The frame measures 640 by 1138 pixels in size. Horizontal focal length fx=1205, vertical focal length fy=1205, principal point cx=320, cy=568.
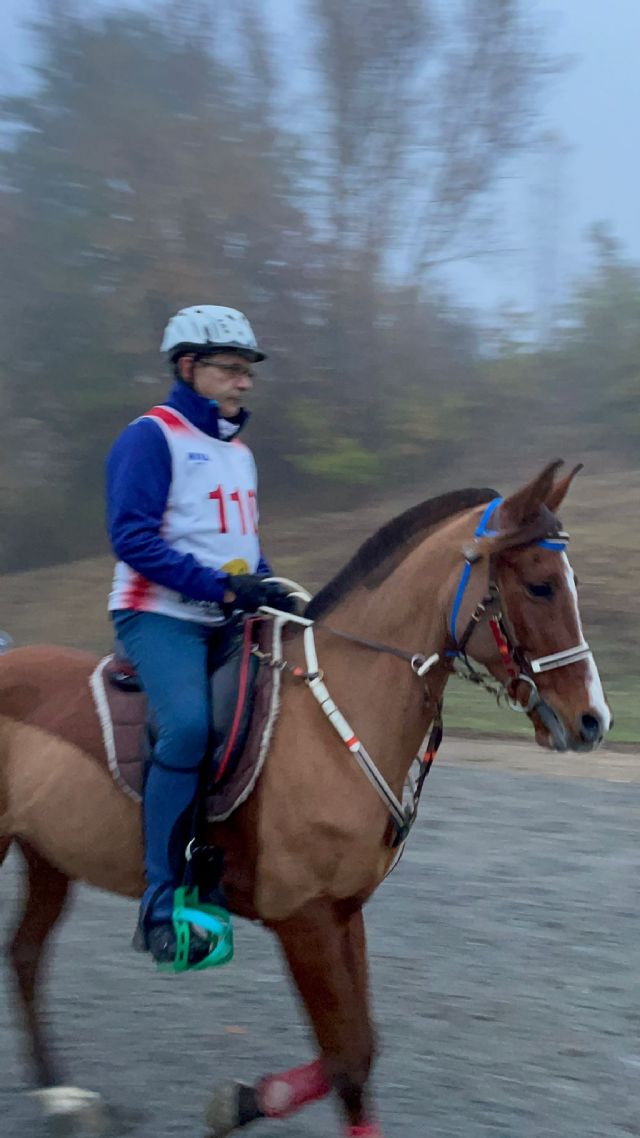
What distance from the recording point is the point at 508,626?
3348 millimetres

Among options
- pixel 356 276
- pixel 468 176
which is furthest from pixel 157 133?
pixel 468 176

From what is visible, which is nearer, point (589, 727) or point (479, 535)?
point (589, 727)

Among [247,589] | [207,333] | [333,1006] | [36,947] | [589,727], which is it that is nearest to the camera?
[589,727]

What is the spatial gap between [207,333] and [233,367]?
138mm

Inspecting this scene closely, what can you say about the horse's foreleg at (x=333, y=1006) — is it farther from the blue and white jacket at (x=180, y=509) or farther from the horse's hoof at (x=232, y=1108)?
the blue and white jacket at (x=180, y=509)

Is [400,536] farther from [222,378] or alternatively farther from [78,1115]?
[78,1115]

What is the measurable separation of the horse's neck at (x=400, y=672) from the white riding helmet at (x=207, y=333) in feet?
2.93

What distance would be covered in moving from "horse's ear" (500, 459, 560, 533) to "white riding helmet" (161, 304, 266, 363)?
1.04 metres

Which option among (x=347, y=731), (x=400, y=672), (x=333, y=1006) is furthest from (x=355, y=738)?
(x=333, y=1006)

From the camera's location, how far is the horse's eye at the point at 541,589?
11.0 feet

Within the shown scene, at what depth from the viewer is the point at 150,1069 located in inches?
167

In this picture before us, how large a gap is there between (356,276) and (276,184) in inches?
89.2

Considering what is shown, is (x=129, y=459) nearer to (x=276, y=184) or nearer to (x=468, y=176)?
(x=276, y=184)

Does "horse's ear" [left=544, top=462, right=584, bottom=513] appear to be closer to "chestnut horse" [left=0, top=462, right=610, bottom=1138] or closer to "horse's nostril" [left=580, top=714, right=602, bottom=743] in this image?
"chestnut horse" [left=0, top=462, right=610, bottom=1138]
